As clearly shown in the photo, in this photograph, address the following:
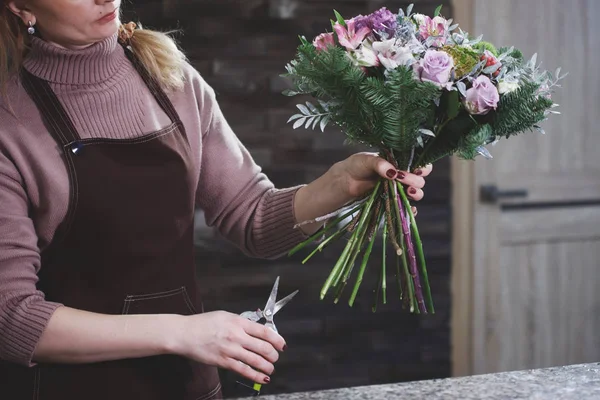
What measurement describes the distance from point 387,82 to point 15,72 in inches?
28.5

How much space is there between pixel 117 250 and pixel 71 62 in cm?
38

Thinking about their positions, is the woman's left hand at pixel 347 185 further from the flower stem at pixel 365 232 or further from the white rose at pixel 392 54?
the white rose at pixel 392 54

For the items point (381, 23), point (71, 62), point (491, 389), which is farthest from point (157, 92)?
point (491, 389)

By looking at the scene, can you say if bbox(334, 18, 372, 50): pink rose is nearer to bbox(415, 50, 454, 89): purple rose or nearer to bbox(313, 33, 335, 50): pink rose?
bbox(313, 33, 335, 50): pink rose

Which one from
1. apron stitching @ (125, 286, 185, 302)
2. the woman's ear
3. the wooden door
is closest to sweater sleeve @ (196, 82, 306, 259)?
apron stitching @ (125, 286, 185, 302)

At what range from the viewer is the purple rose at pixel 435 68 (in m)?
1.43

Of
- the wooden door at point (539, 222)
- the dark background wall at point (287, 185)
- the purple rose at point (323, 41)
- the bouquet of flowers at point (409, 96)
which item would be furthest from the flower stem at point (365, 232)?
the wooden door at point (539, 222)

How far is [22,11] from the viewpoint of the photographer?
162 cm

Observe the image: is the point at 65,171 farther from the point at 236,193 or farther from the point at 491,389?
the point at 491,389

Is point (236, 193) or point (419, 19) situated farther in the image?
point (236, 193)

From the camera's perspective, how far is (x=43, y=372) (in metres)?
1.66

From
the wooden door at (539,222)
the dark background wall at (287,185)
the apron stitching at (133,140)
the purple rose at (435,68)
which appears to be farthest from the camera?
the wooden door at (539,222)

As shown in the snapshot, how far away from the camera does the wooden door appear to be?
148 inches

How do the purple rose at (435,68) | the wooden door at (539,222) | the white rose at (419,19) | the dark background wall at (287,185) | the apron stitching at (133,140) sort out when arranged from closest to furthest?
the purple rose at (435,68) < the white rose at (419,19) < the apron stitching at (133,140) < the dark background wall at (287,185) < the wooden door at (539,222)
